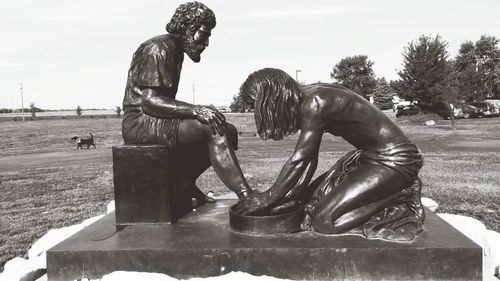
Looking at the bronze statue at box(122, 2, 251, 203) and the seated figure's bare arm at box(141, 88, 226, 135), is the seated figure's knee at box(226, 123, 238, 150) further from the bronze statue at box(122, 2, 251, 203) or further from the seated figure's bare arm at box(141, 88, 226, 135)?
the seated figure's bare arm at box(141, 88, 226, 135)

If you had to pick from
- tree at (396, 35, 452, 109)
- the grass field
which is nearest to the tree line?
tree at (396, 35, 452, 109)

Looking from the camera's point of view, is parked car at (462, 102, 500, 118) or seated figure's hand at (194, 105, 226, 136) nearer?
seated figure's hand at (194, 105, 226, 136)

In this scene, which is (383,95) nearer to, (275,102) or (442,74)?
(442,74)

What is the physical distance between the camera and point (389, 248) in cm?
351

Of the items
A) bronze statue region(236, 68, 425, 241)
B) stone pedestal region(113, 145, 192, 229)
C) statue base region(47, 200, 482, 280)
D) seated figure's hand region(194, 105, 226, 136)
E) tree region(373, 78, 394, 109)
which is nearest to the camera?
statue base region(47, 200, 482, 280)

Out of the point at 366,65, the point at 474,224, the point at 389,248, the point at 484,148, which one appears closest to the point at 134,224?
the point at 389,248

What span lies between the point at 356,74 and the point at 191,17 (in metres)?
Result: 76.6

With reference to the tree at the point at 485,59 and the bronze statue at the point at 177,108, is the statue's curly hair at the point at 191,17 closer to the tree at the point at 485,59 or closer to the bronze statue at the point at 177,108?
the bronze statue at the point at 177,108

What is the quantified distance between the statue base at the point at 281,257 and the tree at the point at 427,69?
31.7m

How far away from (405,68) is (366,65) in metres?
45.5

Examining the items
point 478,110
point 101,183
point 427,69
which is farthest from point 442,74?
point 101,183

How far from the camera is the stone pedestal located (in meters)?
4.34

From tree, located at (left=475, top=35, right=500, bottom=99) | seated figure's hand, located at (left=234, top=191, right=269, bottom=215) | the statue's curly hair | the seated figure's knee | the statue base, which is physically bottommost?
the statue base

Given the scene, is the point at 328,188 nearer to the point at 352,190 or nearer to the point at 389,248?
the point at 352,190
